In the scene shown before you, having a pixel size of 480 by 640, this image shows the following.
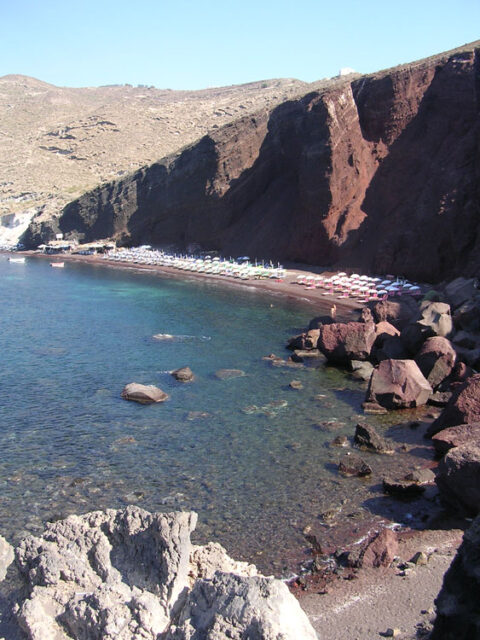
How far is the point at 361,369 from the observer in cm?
3316

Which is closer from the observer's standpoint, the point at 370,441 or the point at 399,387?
the point at 370,441

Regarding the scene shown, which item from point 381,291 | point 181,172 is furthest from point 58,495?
point 181,172

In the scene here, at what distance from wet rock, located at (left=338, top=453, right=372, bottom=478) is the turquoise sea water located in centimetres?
42

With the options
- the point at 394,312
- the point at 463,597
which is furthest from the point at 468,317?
the point at 463,597

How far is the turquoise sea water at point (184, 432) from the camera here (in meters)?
18.0

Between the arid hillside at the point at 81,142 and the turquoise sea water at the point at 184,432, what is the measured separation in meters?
87.2

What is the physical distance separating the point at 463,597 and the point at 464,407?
1432 cm

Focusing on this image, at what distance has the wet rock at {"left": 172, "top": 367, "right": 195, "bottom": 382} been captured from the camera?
31.7 metres

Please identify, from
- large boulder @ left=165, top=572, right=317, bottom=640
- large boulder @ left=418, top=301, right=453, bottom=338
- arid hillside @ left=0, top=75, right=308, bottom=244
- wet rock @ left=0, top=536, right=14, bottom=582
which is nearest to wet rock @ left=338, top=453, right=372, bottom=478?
wet rock @ left=0, top=536, right=14, bottom=582

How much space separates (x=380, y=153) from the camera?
70125mm

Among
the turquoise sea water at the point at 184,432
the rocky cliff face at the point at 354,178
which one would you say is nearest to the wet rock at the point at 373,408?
the turquoise sea water at the point at 184,432

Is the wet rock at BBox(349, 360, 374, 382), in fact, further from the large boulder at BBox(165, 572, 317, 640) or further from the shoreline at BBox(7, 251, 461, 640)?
the large boulder at BBox(165, 572, 317, 640)

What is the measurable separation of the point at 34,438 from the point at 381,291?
37.0m

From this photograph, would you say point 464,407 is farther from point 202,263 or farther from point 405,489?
point 202,263
